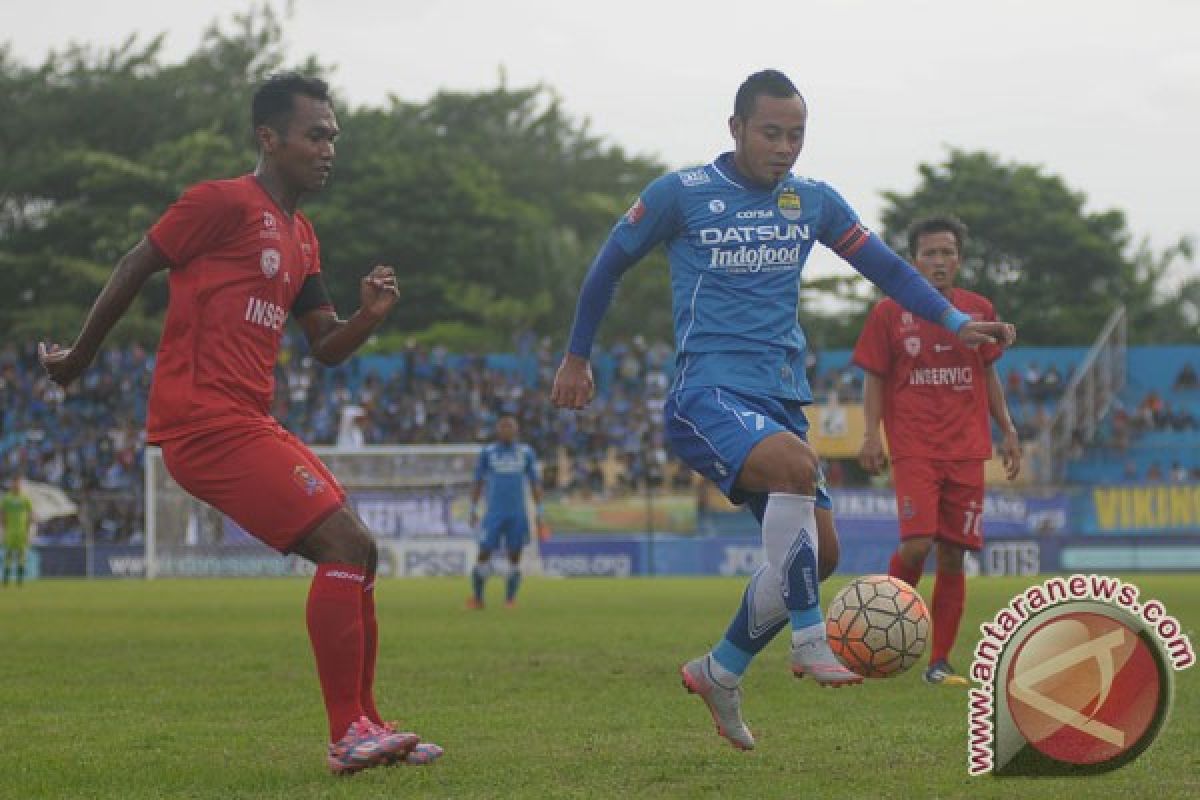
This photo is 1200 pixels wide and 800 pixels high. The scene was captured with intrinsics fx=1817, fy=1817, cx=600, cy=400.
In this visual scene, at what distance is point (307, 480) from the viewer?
6598 millimetres

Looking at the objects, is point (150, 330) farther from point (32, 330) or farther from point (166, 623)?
point (166, 623)

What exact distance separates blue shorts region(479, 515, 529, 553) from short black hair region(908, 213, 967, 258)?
12860 mm

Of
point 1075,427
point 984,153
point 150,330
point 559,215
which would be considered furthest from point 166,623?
point 559,215

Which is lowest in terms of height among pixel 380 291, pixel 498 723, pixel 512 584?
pixel 512 584

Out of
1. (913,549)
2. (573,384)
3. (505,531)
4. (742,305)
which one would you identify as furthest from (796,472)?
(505,531)

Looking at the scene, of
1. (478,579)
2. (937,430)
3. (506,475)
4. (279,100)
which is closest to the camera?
(279,100)

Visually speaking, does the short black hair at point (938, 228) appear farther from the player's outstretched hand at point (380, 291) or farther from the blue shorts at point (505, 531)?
the blue shorts at point (505, 531)

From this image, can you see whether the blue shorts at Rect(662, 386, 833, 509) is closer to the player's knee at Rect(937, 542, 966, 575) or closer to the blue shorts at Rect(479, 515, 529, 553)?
the player's knee at Rect(937, 542, 966, 575)

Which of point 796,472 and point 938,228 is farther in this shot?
point 938,228

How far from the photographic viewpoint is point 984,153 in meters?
66.2

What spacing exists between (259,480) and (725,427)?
5.69 feet

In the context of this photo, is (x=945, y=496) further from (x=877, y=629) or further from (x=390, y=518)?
(x=390, y=518)

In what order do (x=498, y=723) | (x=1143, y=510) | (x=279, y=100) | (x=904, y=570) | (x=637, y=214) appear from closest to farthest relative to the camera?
(x=279, y=100) → (x=637, y=214) → (x=498, y=723) → (x=904, y=570) → (x=1143, y=510)

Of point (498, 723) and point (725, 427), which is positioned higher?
point (725, 427)
